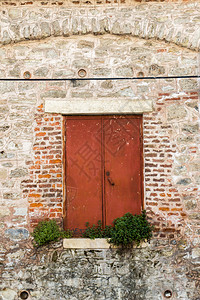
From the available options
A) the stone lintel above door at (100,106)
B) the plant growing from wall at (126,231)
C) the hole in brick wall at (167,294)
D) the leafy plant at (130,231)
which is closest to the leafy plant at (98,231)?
the plant growing from wall at (126,231)

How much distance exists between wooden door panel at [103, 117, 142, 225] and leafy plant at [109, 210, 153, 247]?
7.9 inches

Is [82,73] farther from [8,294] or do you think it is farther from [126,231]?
[8,294]

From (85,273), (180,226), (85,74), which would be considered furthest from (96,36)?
(85,273)

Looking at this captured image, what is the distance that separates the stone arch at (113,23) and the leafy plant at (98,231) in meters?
3.00

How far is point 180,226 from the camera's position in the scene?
5207mm

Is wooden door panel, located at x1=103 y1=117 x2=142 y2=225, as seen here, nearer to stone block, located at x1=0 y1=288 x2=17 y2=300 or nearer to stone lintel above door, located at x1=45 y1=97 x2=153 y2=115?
stone lintel above door, located at x1=45 y1=97 x2=153 y2=115

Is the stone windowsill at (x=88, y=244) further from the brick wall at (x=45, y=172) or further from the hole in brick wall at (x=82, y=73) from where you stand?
the hole in brick wall at (x=82, y=73)

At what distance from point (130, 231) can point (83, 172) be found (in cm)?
115

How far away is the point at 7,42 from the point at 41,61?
0.60 meters

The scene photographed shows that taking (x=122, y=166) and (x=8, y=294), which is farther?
(x=122, y=166)

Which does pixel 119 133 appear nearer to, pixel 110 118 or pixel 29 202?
pixel 110 118

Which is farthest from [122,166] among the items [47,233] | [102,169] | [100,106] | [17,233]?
[17,233]

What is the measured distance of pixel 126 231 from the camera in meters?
5.04

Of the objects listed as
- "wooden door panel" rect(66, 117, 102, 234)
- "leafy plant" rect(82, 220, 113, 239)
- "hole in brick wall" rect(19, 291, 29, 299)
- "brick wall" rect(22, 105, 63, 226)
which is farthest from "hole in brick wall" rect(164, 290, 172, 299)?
"hole in brick wall" rect(19, 291, 29, 299)
